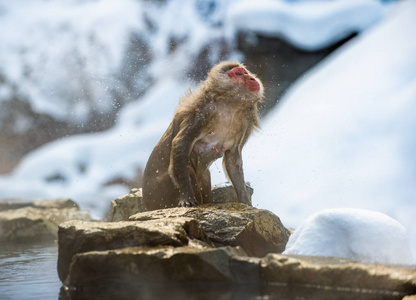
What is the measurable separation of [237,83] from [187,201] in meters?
1.08

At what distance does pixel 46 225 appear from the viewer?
776cm

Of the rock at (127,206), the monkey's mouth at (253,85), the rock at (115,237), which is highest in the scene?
the monkey's mouth at (253,85)

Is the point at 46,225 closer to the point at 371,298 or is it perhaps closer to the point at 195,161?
the point at 195,161

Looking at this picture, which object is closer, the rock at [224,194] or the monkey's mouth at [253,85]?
the monkey's mouth at [253,85]

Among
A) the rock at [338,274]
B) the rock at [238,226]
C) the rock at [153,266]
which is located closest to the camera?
the rock at [338,274]

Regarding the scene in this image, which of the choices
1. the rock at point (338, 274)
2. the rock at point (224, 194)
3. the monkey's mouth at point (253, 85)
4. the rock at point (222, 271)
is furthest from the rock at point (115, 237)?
the rock at point (224, 194)

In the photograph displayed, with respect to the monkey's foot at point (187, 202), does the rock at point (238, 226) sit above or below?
below

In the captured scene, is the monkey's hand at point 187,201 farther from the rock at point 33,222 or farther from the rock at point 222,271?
the rock at point 33,222

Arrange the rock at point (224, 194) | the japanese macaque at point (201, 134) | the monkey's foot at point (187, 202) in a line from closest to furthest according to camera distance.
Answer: the monkey's foot at point (187, 202) < the japanese macaque at point (201, 134) < the rock at point (224, 194)

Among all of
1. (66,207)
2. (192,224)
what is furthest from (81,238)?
(66,207)

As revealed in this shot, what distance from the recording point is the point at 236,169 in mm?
4367

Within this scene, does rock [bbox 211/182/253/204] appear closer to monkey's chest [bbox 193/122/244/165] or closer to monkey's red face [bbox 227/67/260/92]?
monkey's chest [bbox 193/122/244/165]

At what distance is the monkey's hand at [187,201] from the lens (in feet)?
12.5

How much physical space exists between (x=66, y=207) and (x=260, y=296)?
7.66 m
